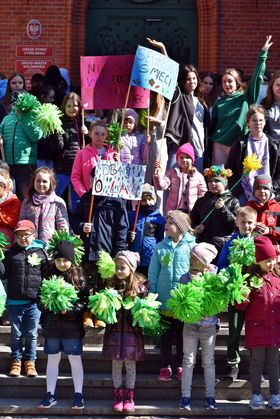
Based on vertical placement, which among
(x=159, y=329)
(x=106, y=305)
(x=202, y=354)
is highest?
(x=106, y=305)

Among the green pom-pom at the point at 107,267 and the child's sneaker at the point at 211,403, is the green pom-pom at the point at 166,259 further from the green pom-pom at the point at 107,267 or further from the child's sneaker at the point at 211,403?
the child's sneaker at the point at 211,403

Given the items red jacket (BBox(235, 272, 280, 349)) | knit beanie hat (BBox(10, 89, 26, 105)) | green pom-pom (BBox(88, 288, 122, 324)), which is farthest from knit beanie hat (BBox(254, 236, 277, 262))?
knit beanie hat (BBox(10, 89, 26, 105))

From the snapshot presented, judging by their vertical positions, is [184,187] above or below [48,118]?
below

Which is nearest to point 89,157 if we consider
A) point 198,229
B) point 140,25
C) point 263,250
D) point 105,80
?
point 105,80

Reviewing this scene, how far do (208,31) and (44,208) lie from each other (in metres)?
6.06

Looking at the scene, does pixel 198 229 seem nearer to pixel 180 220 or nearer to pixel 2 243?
pixel 180 220

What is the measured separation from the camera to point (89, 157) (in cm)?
1040

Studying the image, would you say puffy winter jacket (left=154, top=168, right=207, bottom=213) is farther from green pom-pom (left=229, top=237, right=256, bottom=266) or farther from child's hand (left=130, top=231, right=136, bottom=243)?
green pom-pom (left=229, top=237, right=256, bottom=266)

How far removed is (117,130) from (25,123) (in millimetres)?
1059

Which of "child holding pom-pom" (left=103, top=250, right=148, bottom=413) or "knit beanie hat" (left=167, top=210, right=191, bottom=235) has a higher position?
"knit beanie hat" (left=167, top=210, right=191, bottom=235)

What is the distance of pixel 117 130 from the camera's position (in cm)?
1057

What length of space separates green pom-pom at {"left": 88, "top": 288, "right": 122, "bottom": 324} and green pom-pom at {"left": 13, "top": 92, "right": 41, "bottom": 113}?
299 cm

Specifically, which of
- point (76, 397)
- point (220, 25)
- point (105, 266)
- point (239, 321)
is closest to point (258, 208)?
point (239, 321)

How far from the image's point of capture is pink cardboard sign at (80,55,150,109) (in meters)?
10.6
